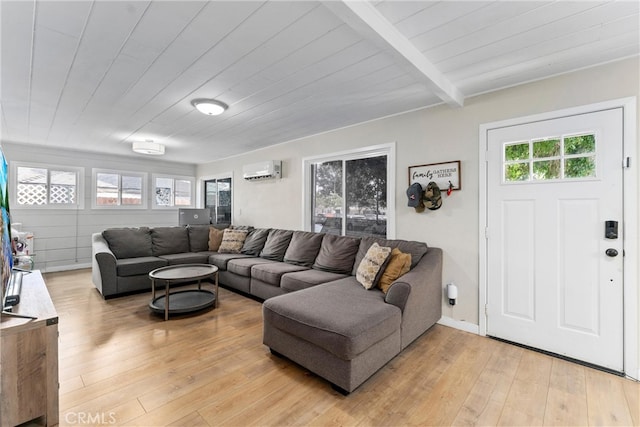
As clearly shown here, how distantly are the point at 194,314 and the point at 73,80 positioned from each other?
2.58 metres

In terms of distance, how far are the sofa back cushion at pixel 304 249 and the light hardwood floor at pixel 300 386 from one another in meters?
1.26

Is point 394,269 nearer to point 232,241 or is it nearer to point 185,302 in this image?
point 185,302

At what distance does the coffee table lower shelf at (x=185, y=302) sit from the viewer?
10.1ft

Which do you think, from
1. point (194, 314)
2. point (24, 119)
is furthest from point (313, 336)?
point (24, 119)

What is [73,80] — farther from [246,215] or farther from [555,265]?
[555,265]

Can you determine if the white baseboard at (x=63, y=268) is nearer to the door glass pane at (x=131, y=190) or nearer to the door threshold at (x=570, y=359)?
the door glass pane at (x=131, y=190)

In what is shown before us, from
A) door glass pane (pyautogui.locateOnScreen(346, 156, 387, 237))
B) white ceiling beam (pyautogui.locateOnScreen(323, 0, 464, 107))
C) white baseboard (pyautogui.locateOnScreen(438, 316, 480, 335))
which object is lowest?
white baseboard (pyautogui.locateOnScreen(438, 316, 480, 335))

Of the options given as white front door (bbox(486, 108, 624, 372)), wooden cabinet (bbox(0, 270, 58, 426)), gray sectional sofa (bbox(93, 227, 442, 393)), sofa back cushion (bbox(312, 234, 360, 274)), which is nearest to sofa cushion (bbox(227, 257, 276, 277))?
gray sectional sofa (bbox(93, 227, 442, 393))

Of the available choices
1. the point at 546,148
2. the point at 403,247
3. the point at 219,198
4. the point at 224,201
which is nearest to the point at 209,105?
the point at 403,247

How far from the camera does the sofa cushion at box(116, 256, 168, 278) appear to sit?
378cm

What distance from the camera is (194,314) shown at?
10.4 feet

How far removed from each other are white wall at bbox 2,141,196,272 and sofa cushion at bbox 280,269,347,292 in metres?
4.83

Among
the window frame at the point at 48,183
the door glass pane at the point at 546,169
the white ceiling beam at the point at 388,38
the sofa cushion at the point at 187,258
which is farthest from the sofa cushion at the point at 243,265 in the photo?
the window frame at the point at 48,183

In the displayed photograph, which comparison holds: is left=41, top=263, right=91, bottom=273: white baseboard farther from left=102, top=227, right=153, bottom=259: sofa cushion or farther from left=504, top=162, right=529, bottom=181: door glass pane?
left=504, top=162, right=529, bottom=181: door glass pane
